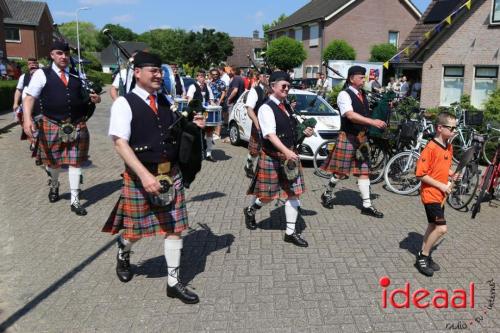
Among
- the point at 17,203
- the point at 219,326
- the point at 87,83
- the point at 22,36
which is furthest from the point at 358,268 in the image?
the point at 22,36

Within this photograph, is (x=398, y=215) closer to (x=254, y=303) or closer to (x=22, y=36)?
(x=254, y=303)

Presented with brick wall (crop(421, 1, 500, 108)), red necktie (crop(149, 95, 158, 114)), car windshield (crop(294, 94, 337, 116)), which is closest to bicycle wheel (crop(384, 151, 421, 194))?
car windshield (crop(294, 94, 337, 116))

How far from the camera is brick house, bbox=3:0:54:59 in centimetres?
4316

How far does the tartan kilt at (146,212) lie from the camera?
3514 millimetres

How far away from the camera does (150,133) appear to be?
335 cm

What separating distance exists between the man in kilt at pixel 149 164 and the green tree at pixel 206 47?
59.1m

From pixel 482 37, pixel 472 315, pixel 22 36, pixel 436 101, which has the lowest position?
pixel 472 315

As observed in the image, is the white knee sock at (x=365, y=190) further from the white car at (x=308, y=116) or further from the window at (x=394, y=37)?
the window at (x=394, y=37)

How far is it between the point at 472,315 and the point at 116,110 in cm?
315

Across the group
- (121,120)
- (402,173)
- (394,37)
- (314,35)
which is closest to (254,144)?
(402,173)

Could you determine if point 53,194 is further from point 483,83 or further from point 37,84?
point 483,83

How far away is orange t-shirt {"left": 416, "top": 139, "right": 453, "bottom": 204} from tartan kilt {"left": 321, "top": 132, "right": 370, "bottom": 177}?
1856 millimetres

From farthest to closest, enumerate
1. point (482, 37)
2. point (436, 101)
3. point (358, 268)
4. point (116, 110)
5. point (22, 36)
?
1. point (22, 36)
2. point (436, 101)
3. point (482, 37)
4. point (358, 268)
5. point (116, 110)

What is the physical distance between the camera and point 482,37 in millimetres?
14016
